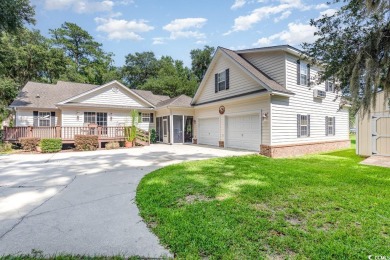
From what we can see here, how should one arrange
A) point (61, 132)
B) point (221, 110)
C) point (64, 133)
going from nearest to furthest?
1. point (221, 110)
2. point (61, 132)
3. point (64, 133)

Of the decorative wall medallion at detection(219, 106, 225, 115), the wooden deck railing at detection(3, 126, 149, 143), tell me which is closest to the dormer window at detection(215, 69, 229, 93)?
the decorative wall medallion at detection(219, 106, 225, 115)

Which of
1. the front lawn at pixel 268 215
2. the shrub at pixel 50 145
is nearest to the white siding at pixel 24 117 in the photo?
the shrub at pixel 50 145

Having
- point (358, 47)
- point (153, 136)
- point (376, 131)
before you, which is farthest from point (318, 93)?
point (153, 136)

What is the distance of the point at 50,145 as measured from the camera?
468 inches

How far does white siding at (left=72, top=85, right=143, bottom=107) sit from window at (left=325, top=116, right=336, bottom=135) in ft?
→ 47.0

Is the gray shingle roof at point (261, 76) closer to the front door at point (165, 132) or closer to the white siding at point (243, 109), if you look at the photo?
the white siding at point (243, 109)

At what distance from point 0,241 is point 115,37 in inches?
1296

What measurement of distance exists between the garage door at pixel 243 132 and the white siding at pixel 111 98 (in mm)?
8901

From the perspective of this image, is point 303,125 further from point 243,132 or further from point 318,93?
point 243,132

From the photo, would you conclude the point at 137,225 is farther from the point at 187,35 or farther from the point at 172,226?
the point at 187,35

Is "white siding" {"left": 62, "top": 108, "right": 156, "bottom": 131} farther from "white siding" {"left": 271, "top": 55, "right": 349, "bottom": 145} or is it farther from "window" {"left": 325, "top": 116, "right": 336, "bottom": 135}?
"window" {"left": 325, "top": 116, "right": 336, "bottom": 135}

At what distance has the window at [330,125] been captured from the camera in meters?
13.5

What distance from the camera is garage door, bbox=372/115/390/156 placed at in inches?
360

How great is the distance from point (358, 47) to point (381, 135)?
6087 mm
